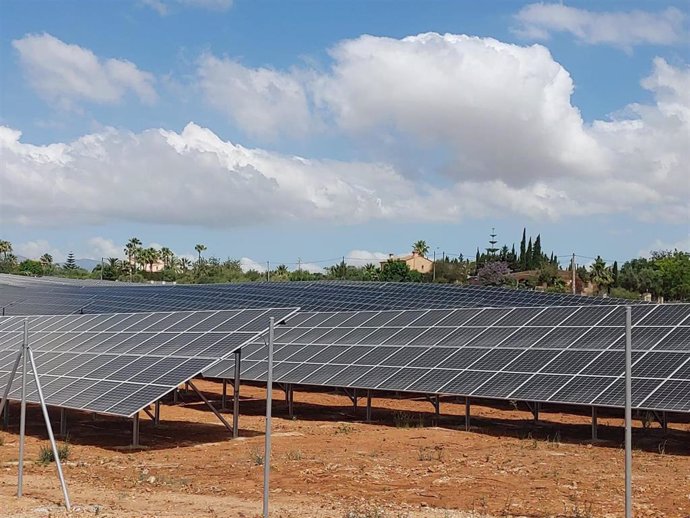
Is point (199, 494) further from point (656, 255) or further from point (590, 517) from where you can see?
point (656, 255)

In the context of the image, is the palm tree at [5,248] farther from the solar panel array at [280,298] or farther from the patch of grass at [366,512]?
the patch of grass at [366,512]

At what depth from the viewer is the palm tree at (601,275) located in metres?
119

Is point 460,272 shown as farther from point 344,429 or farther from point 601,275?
point 344,429

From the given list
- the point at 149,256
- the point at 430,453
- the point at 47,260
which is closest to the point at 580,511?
the point at 430,453

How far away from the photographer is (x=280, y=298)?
58875mm

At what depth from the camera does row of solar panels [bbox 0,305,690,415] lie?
25.1 metres

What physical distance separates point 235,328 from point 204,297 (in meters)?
35.2

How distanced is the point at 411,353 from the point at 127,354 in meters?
10.5

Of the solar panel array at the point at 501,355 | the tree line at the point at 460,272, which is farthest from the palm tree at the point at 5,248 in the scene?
the solar panel array at the point at 501,355

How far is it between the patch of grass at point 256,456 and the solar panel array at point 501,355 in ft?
24.1

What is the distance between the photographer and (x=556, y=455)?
2250cm

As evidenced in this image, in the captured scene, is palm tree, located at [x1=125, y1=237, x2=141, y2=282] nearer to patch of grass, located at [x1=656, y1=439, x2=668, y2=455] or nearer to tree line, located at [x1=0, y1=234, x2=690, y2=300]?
tree line, located at [x1=0, y1=234, x2=690, y2=300]

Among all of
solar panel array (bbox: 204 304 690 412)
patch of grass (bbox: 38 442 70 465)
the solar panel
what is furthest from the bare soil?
the solar panel

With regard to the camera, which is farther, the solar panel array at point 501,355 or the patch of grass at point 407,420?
the patch of grass at point 407,420
